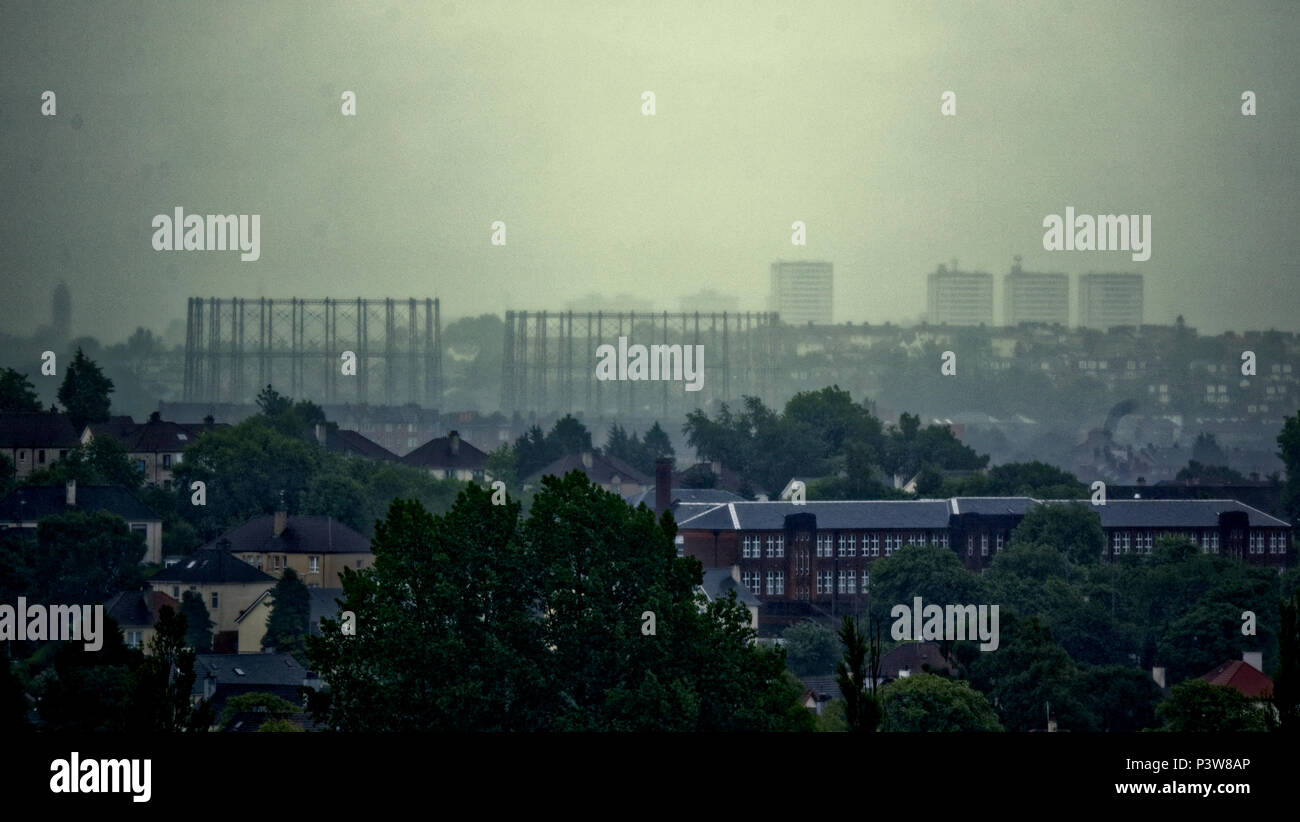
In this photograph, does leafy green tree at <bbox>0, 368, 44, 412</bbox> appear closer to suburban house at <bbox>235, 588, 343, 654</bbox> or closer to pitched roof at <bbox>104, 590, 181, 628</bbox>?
pitched roof at <bbox>104, 590, 181, 628</bbox>

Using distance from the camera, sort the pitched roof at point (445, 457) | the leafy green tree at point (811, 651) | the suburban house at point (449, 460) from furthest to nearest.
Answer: the pitched roof at point (445, 457) → the suburban house at point (449, 460) → the leafy green tree at point (811, 651)

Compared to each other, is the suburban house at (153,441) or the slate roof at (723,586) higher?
the suburban house at (153,441)

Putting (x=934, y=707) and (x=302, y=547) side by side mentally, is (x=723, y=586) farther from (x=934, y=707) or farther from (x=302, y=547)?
(x=934, y=707)

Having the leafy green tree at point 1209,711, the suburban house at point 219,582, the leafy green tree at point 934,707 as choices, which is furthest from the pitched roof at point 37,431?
the leafy green tree at point 1209,711

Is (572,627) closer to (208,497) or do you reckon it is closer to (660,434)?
(208,497)

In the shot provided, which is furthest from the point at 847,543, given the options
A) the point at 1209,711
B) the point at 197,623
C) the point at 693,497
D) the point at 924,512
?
the point at 1209,711

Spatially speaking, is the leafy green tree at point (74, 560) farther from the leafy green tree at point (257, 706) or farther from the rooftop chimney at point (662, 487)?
the leafy green tree at point (257, 706)

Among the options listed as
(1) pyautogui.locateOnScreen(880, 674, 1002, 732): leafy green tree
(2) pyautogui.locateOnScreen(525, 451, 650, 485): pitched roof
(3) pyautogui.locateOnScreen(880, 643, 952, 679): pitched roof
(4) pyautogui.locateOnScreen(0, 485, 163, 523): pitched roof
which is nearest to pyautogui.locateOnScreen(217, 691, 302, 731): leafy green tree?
(1) pyautogui.locateOnScreen(880, 674, 1002, 732): leafy green tree
